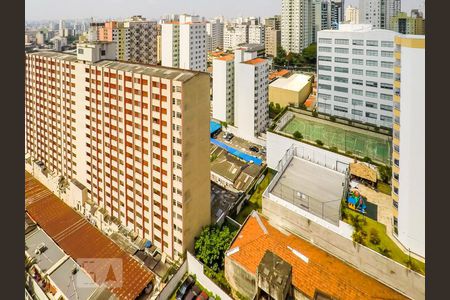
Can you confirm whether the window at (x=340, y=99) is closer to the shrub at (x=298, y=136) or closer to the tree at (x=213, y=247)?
the shrub at (x=298, y=136)

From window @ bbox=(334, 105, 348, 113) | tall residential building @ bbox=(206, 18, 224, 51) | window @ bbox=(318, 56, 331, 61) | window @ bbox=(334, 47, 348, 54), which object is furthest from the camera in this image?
tall residential building @ bbox=(206, 18, 224, 51)

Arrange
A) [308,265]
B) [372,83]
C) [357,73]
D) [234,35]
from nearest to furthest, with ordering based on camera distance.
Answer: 1. [308,265]
2. [372,83]
3. [357,73]
4. [234,35]

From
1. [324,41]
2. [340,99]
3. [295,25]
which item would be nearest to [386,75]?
[340,99]

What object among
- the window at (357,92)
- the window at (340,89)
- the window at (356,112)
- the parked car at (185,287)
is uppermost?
the window at (340,89)

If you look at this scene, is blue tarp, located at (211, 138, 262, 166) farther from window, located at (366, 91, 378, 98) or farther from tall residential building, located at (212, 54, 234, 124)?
window, located at (366, 91, 378, 98)

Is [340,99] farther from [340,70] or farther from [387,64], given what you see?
[387,64]

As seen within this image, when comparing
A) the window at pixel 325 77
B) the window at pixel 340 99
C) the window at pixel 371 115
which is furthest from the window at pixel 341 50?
the window at pixel 371 115

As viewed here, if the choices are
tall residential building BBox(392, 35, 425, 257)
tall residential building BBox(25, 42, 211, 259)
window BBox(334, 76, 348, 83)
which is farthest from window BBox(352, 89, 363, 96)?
tall residential building BBox(25, 42, 211, 259)
